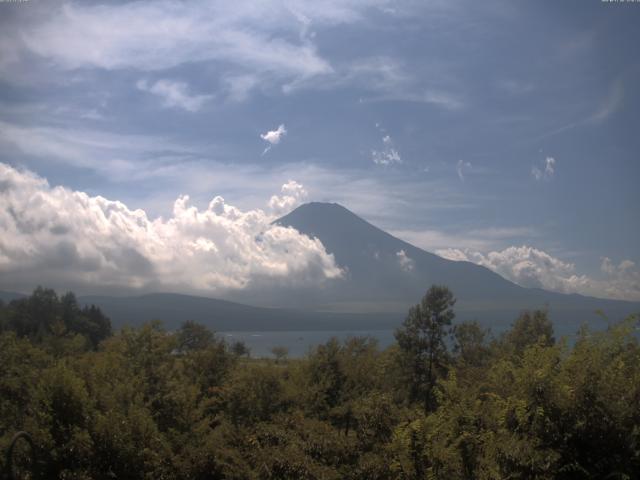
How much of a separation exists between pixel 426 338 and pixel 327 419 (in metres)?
13.7

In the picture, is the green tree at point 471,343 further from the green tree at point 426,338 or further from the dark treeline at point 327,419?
the dark treeline at point 327,419

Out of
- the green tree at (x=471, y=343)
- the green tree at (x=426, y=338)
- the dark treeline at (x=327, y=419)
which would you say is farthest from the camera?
the green tree at (x=471, y=343)

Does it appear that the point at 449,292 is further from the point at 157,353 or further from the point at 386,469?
the point at 386,469

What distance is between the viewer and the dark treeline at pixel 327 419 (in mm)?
9062

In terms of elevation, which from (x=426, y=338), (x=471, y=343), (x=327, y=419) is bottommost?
(x=327, y=419)

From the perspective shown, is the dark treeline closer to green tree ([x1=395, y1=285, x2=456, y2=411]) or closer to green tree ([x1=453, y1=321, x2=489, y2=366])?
green tree ([x1=395, y1=285, x2=456, y2=411])

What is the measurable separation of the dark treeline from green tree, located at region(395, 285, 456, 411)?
6.28 metres

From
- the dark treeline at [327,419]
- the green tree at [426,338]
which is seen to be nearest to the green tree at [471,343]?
the green tree at [426,338]

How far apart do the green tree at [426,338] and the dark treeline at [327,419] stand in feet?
20.6

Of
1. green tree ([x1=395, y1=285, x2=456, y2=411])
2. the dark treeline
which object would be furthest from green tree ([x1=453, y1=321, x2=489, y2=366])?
the dark treeline

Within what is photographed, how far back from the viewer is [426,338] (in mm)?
31969

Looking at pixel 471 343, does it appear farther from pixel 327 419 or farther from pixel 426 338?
pixel 327 419

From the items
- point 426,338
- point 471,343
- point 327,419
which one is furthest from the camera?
point 471,343

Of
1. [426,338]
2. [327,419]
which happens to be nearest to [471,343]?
[426,338]
